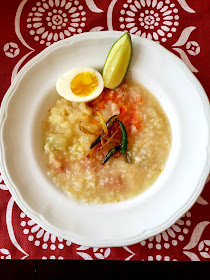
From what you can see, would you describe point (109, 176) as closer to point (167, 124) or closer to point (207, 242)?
point (167, 124)

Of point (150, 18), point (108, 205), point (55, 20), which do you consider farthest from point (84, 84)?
point (108, 205)

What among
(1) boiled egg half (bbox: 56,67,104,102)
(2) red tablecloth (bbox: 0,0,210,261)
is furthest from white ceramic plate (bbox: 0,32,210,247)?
(2) red tablecloth (bbox: 0,0,210,261)

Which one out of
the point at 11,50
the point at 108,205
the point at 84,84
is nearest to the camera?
the point at 108,205

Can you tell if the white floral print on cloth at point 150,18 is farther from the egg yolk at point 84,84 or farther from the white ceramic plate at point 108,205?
the egg yolk at point 84,84

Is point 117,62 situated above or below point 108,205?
above

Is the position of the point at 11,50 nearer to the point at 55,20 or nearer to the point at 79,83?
the point at 55,20
